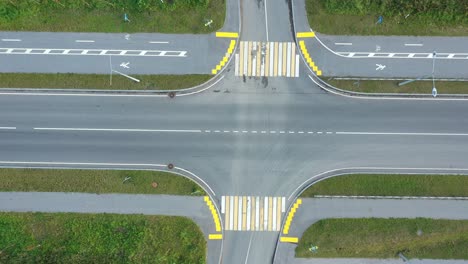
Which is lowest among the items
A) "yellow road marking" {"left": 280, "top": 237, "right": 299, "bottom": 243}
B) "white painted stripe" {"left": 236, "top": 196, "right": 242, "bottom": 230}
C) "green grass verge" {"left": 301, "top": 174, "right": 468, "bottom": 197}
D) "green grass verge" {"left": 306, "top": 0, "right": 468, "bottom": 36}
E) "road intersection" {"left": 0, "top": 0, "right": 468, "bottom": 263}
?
"yellow road marking" {"left": 280, "top": 237, "right": 299, "bottom": 243}

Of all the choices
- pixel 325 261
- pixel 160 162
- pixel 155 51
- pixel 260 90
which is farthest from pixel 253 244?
pixel 155 51

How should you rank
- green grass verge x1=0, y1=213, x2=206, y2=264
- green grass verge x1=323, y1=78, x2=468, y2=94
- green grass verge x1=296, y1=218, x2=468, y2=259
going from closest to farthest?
green grass verge x1=0, y1=213, x2=206, y2=264 < green grass verge x1=296, y1=218, x2=468, y2=259 < green grass verge x1=323, y1=78, x2=468, y2=94

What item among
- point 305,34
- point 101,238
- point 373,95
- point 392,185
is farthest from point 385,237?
A: point 101,238

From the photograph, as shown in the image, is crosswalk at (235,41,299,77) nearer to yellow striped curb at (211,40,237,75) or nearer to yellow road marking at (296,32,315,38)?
yellow striped curb at (211,40,237,75)

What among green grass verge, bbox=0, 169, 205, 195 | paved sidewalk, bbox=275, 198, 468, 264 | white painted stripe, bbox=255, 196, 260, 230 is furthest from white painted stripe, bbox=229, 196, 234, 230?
paved sidewalk, bbox=275, 198, 468, 264

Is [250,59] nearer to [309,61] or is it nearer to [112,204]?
[309,61]

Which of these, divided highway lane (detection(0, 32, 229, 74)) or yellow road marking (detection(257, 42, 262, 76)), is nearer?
divided highway lane (detection(0, 32, 229, 74))
